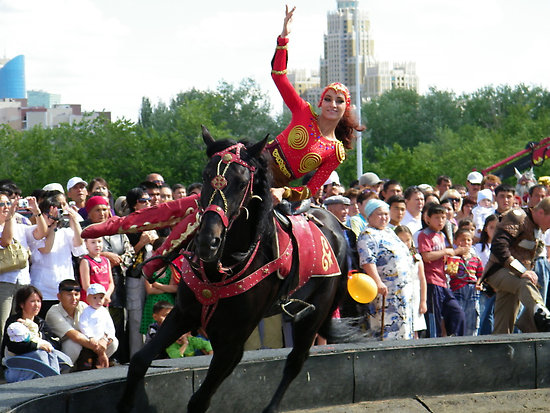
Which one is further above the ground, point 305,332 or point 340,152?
point 340,152

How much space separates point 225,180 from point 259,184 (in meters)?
0.44

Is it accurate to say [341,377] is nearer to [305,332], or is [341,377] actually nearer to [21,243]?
[305,332]

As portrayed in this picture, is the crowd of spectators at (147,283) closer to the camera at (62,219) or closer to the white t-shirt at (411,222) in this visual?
the camera at (62,219)

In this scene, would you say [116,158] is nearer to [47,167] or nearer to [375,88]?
[47,167]

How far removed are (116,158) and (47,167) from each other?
11.3 feet

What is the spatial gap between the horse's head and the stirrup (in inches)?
45.4

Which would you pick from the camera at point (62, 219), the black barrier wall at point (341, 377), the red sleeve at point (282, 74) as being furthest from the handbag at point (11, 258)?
the red sleeve at point (282, 74)

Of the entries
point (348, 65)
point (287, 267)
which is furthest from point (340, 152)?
point (348, 65)

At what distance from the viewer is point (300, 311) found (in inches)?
240

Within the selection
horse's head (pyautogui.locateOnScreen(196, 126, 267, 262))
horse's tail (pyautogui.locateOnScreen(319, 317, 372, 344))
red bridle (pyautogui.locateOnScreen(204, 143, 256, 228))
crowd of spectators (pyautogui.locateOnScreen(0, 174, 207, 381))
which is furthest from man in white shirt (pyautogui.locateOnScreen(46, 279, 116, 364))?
red bridle (pyautogui.locateOnScreen(204, 143, 256, 228))

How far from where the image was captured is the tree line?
41625 millimetres

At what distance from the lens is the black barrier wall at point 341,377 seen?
5.62 m

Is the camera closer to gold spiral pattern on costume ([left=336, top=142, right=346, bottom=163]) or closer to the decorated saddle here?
the decorated saddle

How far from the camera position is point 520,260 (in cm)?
940
